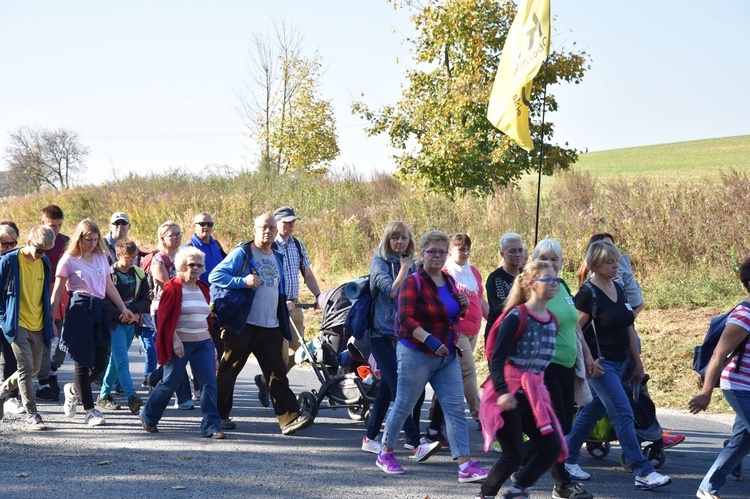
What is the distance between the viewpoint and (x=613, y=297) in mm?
6609

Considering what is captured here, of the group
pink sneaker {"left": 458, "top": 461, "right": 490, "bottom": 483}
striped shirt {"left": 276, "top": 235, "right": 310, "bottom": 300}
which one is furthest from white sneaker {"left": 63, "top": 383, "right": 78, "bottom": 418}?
pink sneaker {"left": 458, "top": 461, "right": 490, "bottom": 483}

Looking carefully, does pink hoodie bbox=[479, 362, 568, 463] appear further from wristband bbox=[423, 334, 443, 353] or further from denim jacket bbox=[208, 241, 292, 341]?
denim jacket bbox=[208, 241, 292, 341]

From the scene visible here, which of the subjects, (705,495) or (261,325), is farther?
(261,325)

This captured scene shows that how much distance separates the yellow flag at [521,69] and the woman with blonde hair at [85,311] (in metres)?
5.10

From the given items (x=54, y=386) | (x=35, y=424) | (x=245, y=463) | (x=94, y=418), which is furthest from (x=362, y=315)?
Answer: (x=54, y=386)

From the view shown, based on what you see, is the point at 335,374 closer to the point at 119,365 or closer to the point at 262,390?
the point at 262,390

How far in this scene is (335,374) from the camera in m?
8.91

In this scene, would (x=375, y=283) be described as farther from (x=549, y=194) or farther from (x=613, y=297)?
(x=549, y=194)

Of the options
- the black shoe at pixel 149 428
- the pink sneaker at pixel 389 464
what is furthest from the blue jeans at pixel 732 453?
the black shoe at pixel 149 428

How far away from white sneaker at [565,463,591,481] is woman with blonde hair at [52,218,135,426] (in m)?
4.27

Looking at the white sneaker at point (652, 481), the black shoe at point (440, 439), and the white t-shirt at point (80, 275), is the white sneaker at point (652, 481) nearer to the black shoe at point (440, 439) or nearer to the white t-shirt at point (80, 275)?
the black shoe at point (440, 439)

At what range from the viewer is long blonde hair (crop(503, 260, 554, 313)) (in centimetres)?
564

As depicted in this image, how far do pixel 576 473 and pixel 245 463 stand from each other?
249cm

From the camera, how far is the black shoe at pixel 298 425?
809 cm
